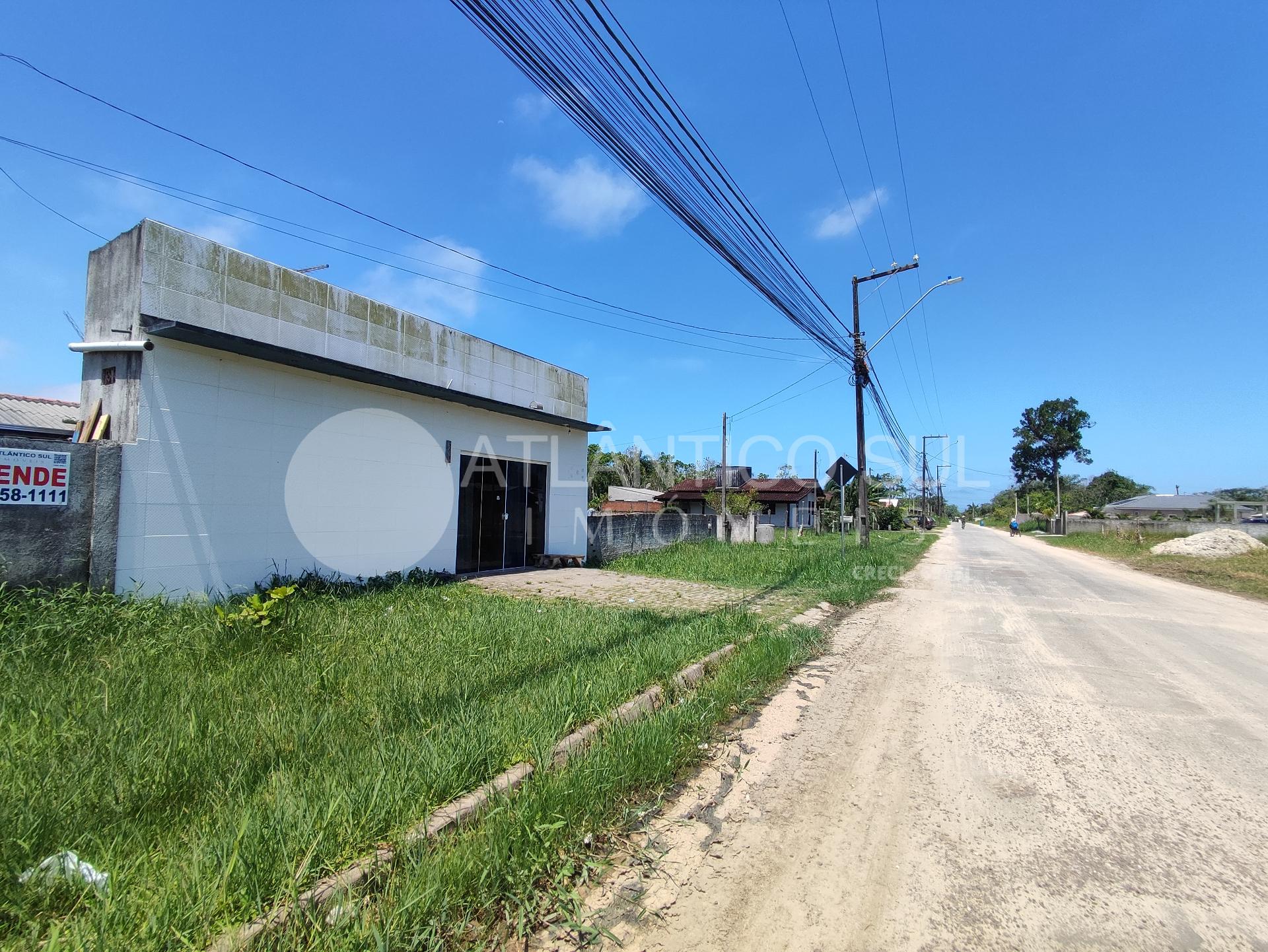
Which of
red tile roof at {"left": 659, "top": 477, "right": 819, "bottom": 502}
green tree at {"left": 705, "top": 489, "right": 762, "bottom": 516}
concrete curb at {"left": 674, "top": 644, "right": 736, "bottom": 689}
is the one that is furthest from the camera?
red tile roof at {"left": 659, "top": 477, "right": 819, "bottom": 502}

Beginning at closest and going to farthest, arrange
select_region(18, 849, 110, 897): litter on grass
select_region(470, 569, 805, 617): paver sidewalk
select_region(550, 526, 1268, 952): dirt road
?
select_region(18, 849, 110, 897): litter on grass
select_region(550, 526, 1268, 952): dirt road
select_region(470, 569, 805, 617): paver sidewalk

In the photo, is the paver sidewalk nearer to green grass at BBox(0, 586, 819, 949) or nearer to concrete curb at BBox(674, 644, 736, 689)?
concrete curb at BBox(674, 644, 736, 689)

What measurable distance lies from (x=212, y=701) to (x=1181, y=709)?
6970mm

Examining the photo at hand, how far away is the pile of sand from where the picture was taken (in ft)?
60.7

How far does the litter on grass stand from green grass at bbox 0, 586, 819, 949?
0.13ft

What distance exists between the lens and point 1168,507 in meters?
54.8

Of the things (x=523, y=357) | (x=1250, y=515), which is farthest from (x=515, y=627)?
(x=1250, y=515)

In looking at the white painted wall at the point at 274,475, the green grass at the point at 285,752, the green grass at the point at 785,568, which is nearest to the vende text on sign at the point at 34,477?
the white painted wall at the point at 274,475

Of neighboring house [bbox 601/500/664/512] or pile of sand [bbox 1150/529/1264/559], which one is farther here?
neighboring house [bbox 601/500/664/512]

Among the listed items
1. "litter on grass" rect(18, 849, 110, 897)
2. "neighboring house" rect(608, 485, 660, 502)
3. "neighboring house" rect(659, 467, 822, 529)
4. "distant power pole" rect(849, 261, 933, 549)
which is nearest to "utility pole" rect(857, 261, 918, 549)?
"distant power pole" rect(849, 261, 933, 549)

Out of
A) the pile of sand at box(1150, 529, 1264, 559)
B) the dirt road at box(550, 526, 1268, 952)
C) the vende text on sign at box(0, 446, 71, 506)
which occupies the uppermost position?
the vende text on sign at box(0, 446, 71, 506)

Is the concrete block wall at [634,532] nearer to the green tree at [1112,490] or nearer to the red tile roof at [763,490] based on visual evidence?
the red tile roof at [763,490]

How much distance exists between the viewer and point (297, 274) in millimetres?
8500

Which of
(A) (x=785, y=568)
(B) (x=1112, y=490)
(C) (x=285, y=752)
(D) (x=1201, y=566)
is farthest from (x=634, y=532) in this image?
(B) (x=1112, y=490)
